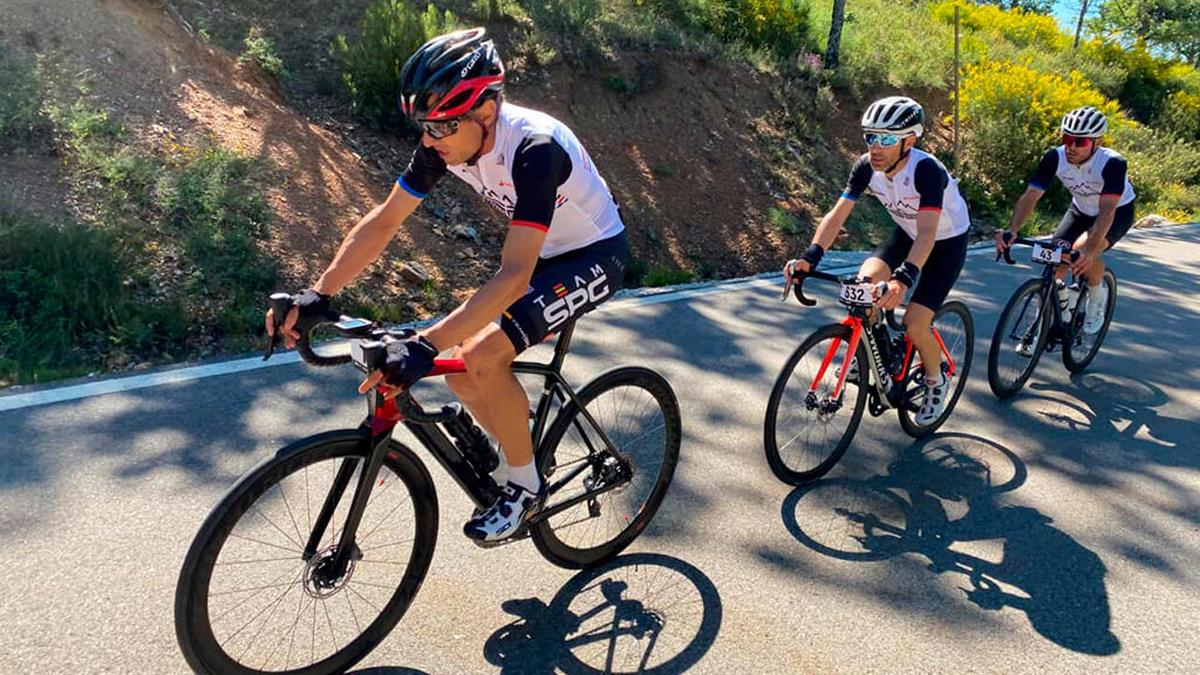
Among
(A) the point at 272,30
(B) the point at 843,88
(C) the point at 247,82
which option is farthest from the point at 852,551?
(B) the point at 843,88

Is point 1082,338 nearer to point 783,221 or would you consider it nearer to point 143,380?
point 783,221

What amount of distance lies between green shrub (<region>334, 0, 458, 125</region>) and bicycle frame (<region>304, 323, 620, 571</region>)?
284 inches

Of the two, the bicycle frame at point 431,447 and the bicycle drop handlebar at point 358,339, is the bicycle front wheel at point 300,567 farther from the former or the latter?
the bicycle drop handlebar at point 358,339

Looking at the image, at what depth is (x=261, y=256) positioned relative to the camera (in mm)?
6863

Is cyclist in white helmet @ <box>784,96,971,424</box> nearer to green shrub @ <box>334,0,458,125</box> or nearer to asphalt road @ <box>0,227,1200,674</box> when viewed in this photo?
asphalt road @ <box>0,227,1200,674</box>

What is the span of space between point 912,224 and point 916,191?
1.20ft

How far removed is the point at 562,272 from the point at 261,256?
4.42 meters

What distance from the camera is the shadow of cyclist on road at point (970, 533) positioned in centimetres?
362

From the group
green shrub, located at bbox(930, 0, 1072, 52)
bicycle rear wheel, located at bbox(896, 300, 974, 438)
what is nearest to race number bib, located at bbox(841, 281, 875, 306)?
bicycle rear wheel, located at bbox(896, 300, 974, 438)

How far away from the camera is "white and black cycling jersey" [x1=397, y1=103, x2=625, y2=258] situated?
113 inches

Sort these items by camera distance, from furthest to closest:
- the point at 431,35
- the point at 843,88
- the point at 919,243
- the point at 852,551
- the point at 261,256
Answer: the point at 843,88 < the point at 431,35 < the point at 261,256 < the point at 919,243 < the point at 852,551

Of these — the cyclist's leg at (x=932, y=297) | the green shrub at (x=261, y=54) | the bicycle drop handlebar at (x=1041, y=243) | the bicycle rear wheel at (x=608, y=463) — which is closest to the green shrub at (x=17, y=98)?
the green shrub at (x=261, y=54)

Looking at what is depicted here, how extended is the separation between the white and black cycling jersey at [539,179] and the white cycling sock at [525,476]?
853 millimetres

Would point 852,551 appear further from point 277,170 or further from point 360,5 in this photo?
point 360,5
